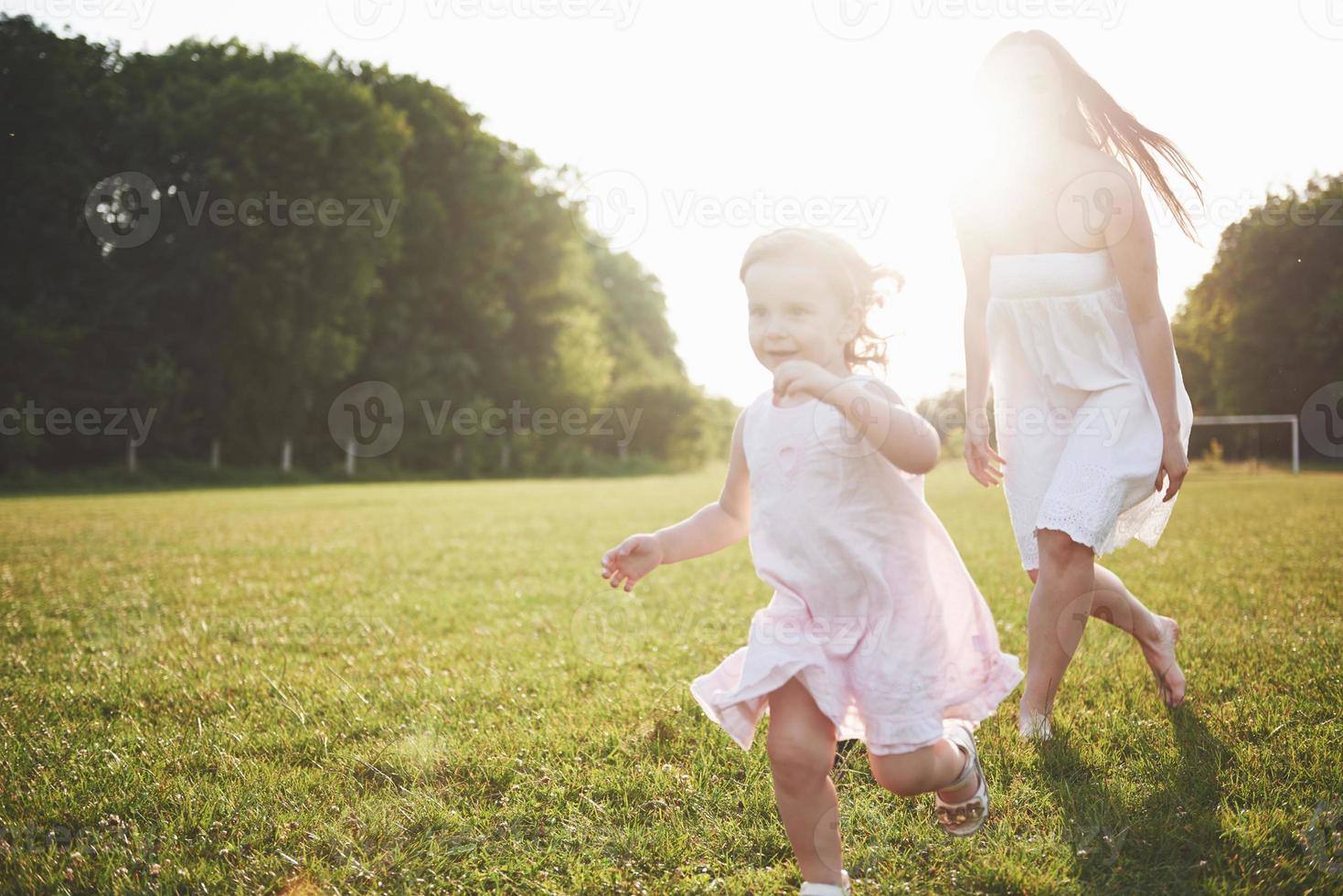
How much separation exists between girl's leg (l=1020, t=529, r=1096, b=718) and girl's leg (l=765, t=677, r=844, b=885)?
4.29 feet

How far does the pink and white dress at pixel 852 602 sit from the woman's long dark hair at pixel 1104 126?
1686mm

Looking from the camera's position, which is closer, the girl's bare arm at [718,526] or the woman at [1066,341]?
the girl's bare arm at [718,526]

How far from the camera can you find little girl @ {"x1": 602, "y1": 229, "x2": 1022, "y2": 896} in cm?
201

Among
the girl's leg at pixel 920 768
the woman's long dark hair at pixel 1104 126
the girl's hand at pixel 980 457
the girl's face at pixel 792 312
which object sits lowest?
the girl's leg at pixel 920 768

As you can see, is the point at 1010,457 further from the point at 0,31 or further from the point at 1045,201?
the point at 0,31

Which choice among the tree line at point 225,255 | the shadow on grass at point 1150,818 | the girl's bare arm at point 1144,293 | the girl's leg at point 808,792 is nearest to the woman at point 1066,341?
the girl's bare arm at point 1144,293

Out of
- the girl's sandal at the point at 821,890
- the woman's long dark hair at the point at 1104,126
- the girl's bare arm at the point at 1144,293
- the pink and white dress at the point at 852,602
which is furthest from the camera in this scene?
the woman's long dark hair at the point at 1104,126

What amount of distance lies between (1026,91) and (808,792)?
2.48 m

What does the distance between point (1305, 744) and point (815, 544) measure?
1914mm

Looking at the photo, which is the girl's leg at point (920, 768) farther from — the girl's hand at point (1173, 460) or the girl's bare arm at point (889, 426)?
the girl's hand at point (1173, 460)

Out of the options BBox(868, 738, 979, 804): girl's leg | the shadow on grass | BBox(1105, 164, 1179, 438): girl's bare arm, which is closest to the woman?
BBox(1105, 164, 1179, 438): girl's bare arm

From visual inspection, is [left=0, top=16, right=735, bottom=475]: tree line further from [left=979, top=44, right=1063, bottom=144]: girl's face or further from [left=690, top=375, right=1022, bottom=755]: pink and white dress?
[left=690, top=375, right=1022, bottom=755]: pink and white dress

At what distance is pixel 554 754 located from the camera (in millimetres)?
2943

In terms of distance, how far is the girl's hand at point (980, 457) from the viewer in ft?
10.7
